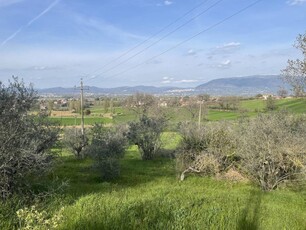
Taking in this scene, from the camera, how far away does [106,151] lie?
68.2 feet

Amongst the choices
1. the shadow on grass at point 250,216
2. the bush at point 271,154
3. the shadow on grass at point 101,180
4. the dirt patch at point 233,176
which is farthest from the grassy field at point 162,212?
the dirt patch at point 233,176

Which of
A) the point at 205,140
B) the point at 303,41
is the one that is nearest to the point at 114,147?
the point at 205,140

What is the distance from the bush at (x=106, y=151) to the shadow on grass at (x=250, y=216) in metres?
7.01

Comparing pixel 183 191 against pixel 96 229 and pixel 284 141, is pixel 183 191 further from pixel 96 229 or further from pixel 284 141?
pixel 96 229

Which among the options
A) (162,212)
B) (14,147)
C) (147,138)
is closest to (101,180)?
(14,147)

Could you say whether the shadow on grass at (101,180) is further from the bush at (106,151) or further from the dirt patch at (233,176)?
the dirt patch at (233,176)

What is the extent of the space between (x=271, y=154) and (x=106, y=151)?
9.15 metres

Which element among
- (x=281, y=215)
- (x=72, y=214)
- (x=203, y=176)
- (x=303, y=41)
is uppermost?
(x=303, y=41)

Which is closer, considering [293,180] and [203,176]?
[293,180]

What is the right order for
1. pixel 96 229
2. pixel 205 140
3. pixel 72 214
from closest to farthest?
1. pixel 96 229
2. pixel 72 214
3. pixel 205 140

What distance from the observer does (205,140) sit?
2016 centimetres

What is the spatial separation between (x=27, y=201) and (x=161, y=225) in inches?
161

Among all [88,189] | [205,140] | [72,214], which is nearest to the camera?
[72,214]

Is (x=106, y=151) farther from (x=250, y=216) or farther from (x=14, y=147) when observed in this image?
(x=250, y=216)
